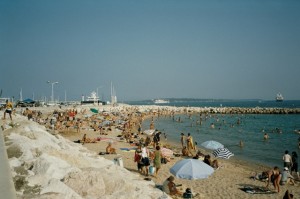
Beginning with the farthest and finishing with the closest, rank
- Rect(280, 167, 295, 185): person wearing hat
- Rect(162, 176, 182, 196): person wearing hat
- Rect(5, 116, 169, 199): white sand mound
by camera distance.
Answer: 1. Rect(280, 167, 295, 185): person wearing hat
2. Rect(162, 176, 182, 196): person wearing hat
3. Rect(5, 116, 169, 199): white sand mound

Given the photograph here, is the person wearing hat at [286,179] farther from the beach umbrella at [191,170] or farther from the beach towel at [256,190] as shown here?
the beach umbrella at [191,170]

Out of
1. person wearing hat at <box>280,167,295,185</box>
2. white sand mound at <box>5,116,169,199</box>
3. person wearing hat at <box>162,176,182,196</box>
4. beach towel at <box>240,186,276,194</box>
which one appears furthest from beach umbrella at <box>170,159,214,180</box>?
person wearing hat at <box>280,167,295,185</box>

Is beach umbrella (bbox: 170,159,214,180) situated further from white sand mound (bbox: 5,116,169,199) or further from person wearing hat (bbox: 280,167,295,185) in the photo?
person wearing hat (bbox: 280,167,295,185)

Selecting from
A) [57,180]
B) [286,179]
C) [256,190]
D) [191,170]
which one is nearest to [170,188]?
[191,170]

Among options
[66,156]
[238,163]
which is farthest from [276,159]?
[66,156]

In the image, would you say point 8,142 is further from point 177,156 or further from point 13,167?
point 177,156

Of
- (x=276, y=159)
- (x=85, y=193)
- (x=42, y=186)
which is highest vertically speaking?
(x=42, y=186)

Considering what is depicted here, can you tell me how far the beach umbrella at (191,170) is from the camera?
10.4 meters

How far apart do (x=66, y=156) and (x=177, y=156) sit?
32.2 ft

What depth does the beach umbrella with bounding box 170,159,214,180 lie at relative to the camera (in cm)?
1037

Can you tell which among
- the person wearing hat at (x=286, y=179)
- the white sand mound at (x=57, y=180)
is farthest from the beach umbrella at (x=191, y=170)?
the person wearing hat at (x=286, y=179)

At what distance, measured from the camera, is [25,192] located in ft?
19.5

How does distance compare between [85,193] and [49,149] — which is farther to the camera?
[49,149]

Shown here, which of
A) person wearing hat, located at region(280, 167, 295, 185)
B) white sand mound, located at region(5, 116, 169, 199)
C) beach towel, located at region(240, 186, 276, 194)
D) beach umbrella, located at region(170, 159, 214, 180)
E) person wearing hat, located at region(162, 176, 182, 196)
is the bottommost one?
beach towel, located at region(240, 186, 276, 194)
